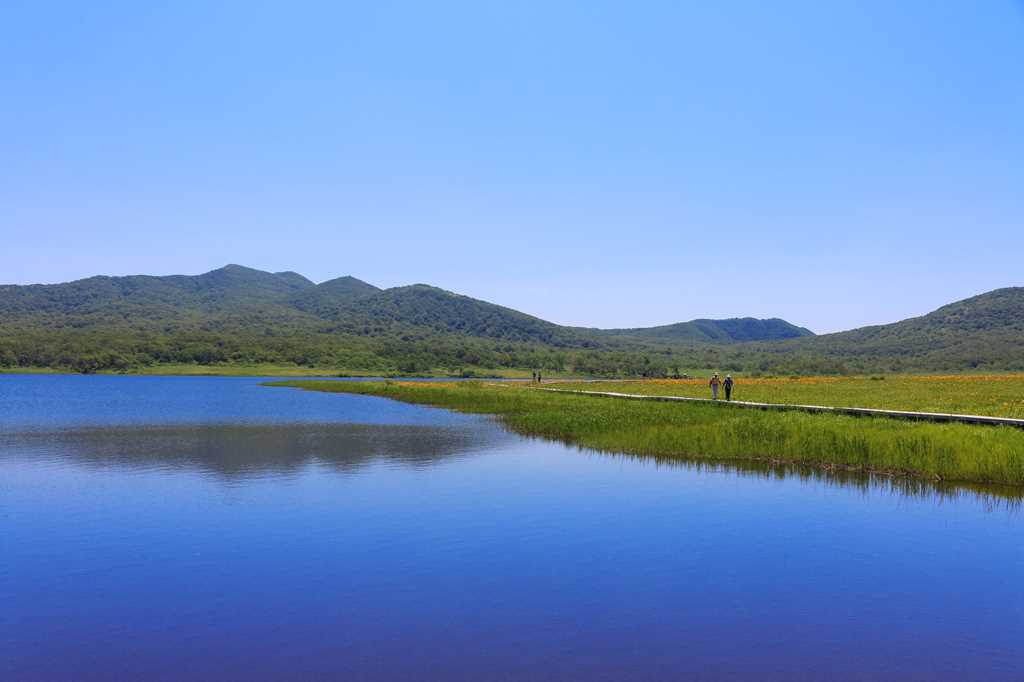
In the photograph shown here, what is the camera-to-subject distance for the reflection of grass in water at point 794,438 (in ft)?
106

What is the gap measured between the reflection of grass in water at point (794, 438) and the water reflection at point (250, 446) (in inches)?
299

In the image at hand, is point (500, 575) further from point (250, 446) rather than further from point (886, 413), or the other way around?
point (886, 413)

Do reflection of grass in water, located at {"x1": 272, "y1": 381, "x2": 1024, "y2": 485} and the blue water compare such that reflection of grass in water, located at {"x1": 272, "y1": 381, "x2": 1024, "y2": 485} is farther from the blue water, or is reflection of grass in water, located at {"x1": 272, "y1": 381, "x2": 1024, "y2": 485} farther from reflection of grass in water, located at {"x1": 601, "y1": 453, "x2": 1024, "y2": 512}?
the blue water

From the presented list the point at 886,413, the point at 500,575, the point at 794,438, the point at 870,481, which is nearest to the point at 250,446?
the point at 500,575

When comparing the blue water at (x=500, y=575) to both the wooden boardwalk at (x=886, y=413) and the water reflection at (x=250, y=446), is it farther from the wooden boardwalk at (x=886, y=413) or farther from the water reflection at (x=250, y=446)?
the wooden boardwalk at (x=886, y=413)

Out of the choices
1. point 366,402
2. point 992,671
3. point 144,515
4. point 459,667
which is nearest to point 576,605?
point 459,667

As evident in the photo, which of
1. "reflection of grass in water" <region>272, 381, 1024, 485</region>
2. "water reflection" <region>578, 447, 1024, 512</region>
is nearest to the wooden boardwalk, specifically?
"reflection of grass in water" <region>272, 381, 1024, 485</region>

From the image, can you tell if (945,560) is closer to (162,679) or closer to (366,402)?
(162,679)

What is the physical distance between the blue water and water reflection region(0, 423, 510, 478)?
2.53m

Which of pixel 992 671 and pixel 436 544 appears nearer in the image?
pixel 992 671

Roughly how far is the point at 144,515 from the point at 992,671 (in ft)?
80.8

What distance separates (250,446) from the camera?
1818 inches

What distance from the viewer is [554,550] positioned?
2102 cm

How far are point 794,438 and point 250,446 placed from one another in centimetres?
3252
